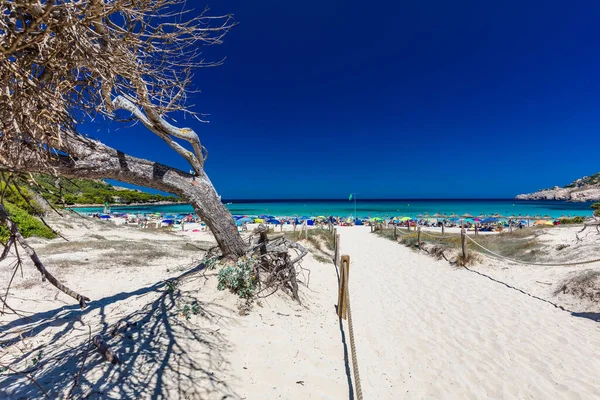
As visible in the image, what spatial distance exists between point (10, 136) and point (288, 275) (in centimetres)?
410

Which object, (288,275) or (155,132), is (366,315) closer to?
(288,275)

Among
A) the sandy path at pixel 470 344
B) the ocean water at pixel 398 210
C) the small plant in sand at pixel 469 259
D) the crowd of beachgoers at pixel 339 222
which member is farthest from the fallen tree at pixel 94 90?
the ocean water at pixel 398 210

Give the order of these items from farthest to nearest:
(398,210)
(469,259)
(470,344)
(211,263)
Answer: (398,210) → (469,259) → (211,263) → (470,344)

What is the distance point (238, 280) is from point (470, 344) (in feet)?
12.1

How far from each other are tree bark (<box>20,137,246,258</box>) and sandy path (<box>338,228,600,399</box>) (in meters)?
2.72

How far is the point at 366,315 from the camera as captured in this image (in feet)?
18.0

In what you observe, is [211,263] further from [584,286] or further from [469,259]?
[469,259]

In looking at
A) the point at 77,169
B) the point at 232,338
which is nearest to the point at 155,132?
the point at 77,169

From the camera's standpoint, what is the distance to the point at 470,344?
4.30 metres

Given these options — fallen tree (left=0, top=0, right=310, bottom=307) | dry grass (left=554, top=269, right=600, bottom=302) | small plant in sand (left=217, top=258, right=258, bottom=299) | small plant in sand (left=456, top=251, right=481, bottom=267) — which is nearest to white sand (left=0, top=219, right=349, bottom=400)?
small plant in sand (left=217, top=258, right=258, bottom=299)

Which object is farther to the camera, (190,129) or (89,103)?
(190,129)

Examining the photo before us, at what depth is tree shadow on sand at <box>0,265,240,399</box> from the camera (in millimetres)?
2500

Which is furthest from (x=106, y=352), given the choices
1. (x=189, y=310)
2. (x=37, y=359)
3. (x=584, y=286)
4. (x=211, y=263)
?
(x=584, y=286)

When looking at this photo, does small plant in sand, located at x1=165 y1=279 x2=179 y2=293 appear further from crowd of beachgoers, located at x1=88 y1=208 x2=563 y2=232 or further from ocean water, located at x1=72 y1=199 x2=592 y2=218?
ocean water, located at x1=72 y1=199 x2=592 y2=218
